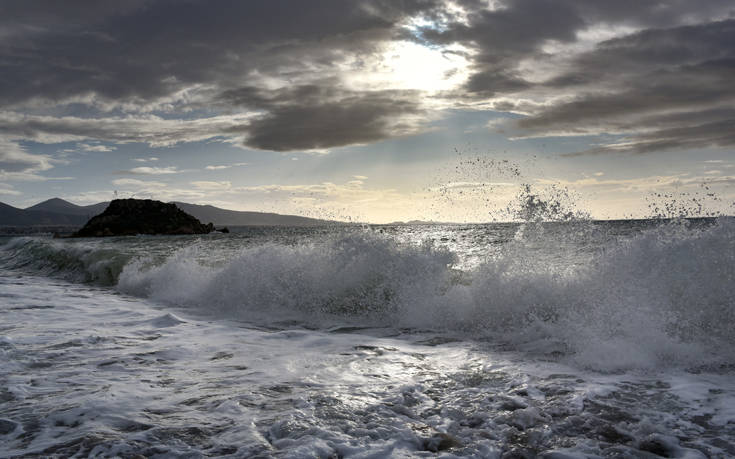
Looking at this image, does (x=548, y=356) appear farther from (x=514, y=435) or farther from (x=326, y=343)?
(x=326, y=343)

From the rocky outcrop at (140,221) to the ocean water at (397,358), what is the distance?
69.3 metres

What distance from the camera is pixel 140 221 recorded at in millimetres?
74688

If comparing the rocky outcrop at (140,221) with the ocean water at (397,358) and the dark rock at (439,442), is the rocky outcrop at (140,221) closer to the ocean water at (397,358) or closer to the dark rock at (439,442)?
the ocean water at (397,358)

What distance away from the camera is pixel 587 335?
5.39 m

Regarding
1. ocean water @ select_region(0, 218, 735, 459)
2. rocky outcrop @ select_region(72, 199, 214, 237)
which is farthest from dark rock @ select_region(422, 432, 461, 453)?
rocky outcrop @ select_region(72, 199, 214, 237)

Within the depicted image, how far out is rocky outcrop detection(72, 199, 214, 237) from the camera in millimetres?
71625

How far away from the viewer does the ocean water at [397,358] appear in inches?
122

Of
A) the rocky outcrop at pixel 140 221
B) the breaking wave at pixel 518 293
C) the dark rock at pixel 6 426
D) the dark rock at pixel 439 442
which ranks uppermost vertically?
the rocky outcrop at pixel 140 221

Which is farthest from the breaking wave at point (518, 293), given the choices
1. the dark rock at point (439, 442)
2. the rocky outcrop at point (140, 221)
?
the rocky outcrop at point (140, 221)

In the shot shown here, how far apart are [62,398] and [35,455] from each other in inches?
42.4

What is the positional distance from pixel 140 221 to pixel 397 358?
7936cm

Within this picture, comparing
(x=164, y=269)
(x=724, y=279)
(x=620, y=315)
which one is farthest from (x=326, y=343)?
(x=164, y=269)

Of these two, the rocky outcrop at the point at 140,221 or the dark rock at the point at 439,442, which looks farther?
the rocky outcrop at the point at 140,221

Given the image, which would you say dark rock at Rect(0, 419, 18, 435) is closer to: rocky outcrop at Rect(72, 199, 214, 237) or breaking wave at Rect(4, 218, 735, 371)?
breaking wave at Rect(4, 218, 735, 371)
